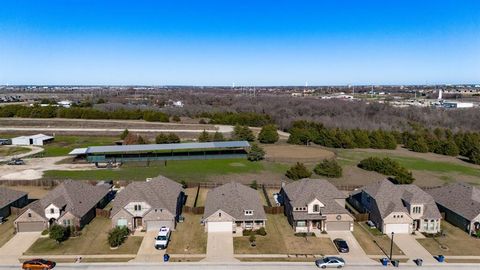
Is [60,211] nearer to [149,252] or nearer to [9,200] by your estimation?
[9,200]

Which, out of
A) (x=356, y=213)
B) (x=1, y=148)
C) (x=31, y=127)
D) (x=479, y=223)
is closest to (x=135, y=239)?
(x=356, y=213)

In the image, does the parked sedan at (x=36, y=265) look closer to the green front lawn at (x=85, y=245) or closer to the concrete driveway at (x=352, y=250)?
the green front lawn at (x=85, y=245)

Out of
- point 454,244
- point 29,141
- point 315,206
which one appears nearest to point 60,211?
point 315,206

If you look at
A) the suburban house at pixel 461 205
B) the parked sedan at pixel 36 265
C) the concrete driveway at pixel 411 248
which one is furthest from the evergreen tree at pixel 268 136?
the parked sedan at pixel 36 265

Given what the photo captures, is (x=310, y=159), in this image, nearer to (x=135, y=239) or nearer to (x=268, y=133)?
(x=268, y=133)

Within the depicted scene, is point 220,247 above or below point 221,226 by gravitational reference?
below
